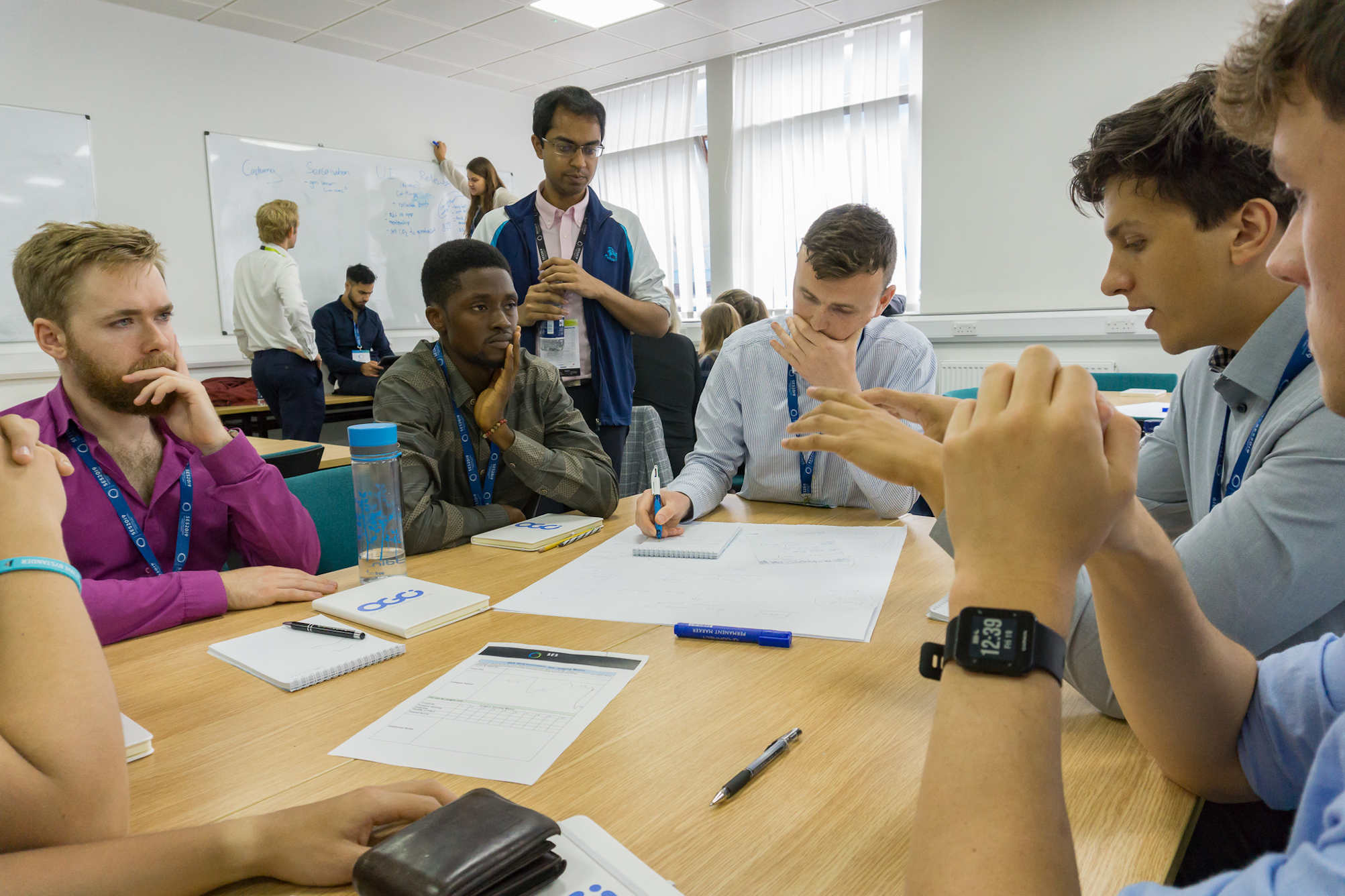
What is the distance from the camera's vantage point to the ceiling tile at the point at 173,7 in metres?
5.01

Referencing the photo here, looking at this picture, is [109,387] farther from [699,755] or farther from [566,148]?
[566,148]

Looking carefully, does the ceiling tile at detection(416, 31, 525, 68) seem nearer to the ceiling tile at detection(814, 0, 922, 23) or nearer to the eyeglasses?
the ceiling tile at detection(814, 0, 922, 23)

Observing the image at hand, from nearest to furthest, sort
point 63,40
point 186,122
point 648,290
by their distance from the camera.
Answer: point 648,290 < point 63,40 < point 186,122

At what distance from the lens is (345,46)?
19.4ft

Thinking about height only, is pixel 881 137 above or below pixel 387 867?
above

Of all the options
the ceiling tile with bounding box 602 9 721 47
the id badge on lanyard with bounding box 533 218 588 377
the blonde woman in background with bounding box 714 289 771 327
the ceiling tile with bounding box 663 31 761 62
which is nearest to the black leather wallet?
the id badge on lanyard with bounding box 533 218 588 377

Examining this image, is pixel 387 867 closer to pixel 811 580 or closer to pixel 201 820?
pixel 201 820

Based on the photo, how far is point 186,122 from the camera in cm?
539

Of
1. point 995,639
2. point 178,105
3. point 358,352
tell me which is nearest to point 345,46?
point 178,105

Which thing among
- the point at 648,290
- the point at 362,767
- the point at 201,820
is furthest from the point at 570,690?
the point at 648,290

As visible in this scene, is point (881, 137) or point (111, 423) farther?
point (881, 137)

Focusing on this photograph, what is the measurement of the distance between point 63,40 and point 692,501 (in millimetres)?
5394

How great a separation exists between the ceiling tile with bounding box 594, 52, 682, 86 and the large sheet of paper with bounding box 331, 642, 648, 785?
6215 millimetres

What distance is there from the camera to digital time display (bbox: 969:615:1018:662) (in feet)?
1.74
